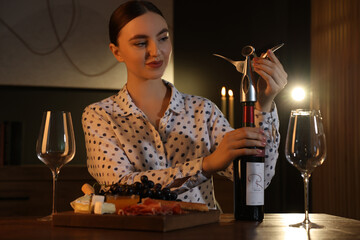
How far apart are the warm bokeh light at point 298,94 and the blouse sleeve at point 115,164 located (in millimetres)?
1793

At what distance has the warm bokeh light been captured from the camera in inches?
131

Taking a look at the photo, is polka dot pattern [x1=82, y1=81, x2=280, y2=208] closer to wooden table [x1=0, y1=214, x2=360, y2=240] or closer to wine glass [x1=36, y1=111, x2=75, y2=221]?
wine glass [x1=36, y1=111, x2=75, y2=221]

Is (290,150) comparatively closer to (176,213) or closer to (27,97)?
(176,213)

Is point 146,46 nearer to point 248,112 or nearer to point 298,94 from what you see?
point 248,112

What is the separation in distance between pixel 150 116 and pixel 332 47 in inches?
67.1

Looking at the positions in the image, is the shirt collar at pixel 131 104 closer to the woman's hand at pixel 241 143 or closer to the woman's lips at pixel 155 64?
the woman's lips at pixel 155 64

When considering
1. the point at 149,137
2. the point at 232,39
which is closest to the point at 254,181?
the point at 149,137

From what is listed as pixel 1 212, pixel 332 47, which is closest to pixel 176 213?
pixel 1 212

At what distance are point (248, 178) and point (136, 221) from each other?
275 millimetres

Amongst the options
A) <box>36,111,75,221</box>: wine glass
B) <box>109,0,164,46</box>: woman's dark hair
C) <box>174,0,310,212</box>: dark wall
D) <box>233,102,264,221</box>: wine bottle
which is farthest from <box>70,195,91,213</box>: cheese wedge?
<box>174,0,310,212</box>: dark wall

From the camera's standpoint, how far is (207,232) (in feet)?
3.25

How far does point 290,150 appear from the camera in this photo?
1.10 m

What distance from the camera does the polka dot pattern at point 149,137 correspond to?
1.70 meters

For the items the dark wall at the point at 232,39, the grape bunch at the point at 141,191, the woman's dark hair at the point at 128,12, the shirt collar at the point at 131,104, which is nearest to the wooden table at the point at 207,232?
the grape bunch at the point at 141,191
